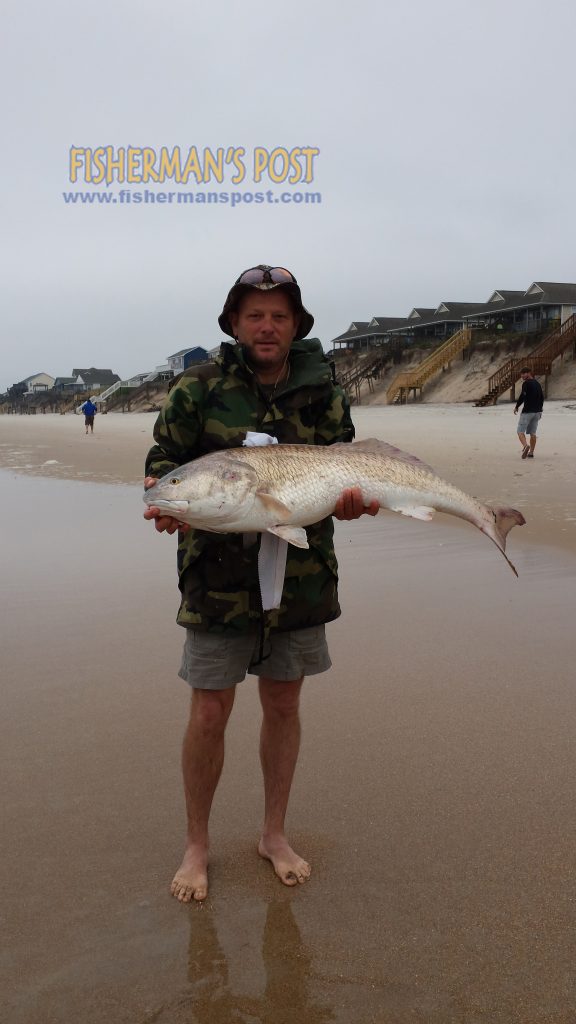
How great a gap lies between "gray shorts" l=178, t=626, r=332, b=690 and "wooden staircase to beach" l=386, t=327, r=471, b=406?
4493cm

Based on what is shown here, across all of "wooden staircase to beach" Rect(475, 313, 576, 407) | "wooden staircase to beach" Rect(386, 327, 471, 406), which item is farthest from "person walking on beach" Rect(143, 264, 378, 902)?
"wooden staircase to beach" Rect(386, 327, 471, 406)

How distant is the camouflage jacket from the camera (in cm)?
290

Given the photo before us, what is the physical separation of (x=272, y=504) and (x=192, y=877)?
1491 millimetres

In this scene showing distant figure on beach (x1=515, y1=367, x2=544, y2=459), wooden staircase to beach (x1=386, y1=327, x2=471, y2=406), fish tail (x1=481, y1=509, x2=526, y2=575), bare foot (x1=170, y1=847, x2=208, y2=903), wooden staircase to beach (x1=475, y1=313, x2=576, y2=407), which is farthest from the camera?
wooden staircase to beach (x1=386, y1=327, x2=471, y2=406)

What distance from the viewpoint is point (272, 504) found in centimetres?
273

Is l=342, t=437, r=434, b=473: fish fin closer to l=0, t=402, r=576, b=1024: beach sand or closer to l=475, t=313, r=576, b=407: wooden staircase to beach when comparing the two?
l=0, t=402, r=576, b=1024: beach sand

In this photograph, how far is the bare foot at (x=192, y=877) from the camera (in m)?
2.81

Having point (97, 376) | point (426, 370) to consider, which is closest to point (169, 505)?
point (426, 370)

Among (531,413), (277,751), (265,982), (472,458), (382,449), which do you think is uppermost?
(531,413)

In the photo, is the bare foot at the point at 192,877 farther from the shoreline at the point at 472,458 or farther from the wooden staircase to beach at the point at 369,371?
the wooden staircase to beach at the point at 369,371

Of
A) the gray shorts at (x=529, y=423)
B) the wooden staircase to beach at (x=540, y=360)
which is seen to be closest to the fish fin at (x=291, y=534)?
the gray shorts at (x=529, y=423)

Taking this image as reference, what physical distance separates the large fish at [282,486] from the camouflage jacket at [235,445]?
0.18 m

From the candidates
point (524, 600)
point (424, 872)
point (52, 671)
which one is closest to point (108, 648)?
point (52, 671)

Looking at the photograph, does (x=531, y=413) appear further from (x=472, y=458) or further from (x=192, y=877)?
(x=192, y=877)
